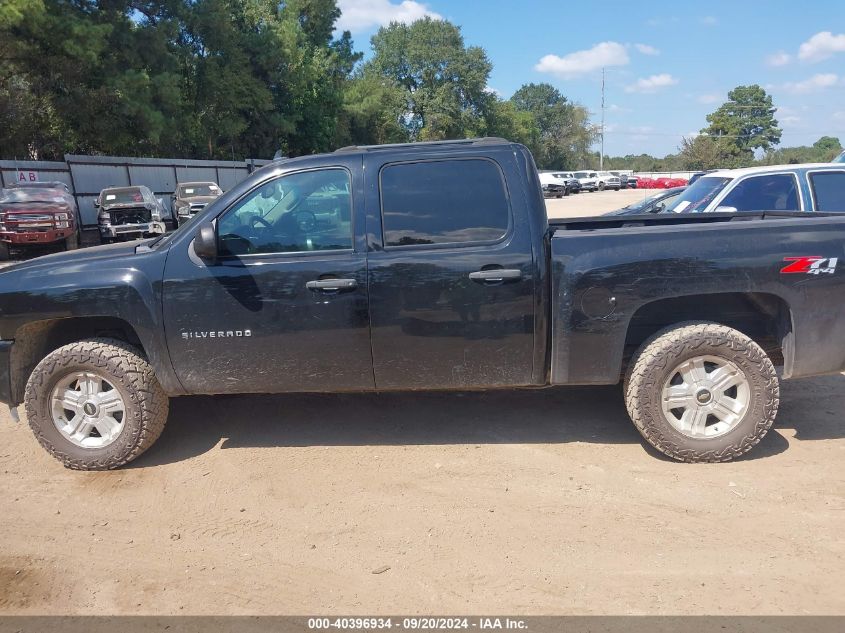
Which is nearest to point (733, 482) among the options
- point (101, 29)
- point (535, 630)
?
point (535, 630)

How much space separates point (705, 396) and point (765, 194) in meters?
4.54

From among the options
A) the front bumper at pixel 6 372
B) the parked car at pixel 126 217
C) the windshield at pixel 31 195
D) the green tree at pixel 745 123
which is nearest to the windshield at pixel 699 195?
the front bumper at pixel 6 372

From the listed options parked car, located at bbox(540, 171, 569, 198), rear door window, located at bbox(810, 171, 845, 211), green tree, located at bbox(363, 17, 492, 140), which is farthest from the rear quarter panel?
green tree, located at bbox(363, 17, 492, 140)

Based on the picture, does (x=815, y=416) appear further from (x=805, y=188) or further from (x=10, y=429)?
(x=10, y=429)

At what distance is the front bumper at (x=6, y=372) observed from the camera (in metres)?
4.24

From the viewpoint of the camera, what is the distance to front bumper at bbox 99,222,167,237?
18516mm

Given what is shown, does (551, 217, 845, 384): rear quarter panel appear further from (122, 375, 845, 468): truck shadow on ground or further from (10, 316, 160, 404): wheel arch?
(10, 316, 160, 404): wheel arch

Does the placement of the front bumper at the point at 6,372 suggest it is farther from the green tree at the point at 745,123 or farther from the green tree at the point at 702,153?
the green tree at the point at 745,123

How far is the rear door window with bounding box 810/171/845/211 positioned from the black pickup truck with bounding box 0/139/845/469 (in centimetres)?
372

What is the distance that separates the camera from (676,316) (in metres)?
4.30

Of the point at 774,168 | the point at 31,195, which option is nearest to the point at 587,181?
the point at 31,195

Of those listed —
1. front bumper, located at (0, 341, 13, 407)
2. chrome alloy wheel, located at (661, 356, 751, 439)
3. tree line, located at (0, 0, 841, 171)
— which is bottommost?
chrome alloy wheel, located at (661, 356, 751, 439)

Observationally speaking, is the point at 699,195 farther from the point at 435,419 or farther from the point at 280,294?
the point at 280,294

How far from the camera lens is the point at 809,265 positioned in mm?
3900
